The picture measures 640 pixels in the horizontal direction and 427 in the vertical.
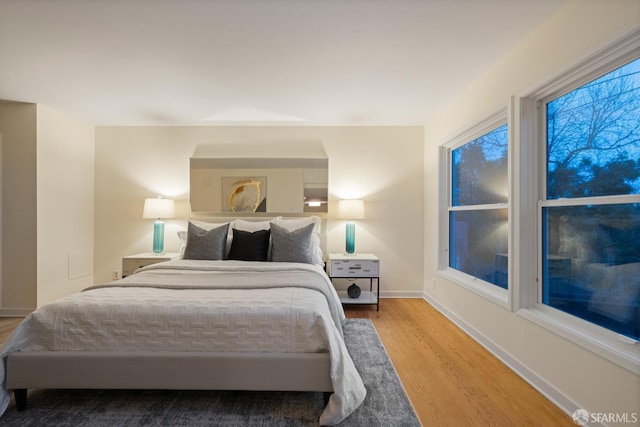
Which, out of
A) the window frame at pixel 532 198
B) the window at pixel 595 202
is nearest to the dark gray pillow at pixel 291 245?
the window frame at pixel 532 198

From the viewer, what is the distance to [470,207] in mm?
3180

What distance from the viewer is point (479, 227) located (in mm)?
3053

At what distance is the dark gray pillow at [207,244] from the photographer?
10.5 feet

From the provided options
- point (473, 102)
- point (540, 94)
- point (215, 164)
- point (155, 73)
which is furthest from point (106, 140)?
point (540, 94)

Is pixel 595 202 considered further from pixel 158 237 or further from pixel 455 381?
pixel 158 237

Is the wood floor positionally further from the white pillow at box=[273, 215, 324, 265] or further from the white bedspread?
the white pillow at box=[273, 215, 324, 265]

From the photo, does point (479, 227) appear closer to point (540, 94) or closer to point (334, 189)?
point (540, 94)

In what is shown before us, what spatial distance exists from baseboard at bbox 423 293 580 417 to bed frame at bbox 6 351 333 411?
1346mm

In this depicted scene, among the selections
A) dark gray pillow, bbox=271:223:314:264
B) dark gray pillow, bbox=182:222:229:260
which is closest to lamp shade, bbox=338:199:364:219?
dark gray pillow, bbox=271:223:314:264

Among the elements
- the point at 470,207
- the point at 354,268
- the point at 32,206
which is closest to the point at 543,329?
the point at 470,207

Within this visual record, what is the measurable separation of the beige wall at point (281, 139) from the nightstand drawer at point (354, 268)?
52cm

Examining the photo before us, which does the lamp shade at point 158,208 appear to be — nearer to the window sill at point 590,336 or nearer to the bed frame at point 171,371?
the bed frame at point 171,371

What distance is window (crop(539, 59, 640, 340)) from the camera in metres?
1.54

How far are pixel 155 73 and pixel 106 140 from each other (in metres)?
2.12
